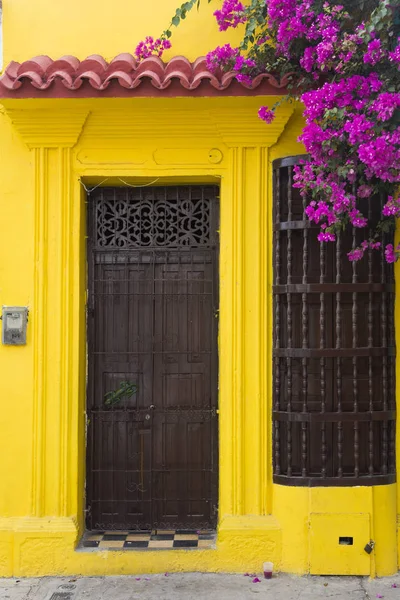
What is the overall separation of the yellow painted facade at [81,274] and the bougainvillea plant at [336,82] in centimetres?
43

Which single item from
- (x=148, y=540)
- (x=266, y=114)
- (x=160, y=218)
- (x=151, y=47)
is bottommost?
(x=148, y=540)

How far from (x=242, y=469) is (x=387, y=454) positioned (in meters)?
1.09

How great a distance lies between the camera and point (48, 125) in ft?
16.6

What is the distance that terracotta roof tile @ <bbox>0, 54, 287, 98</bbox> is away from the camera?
180 inches

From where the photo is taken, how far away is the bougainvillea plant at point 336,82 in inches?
162

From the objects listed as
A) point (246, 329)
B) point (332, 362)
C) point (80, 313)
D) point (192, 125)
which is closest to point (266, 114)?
point (192, 125)

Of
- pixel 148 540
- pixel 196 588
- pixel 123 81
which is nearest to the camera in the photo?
pixel 123 81

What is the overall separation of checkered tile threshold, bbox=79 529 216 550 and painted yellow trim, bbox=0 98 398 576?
0.30ft

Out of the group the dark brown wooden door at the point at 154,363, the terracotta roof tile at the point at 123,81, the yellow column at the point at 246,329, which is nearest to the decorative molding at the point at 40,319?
the dark brown wooden door at the point at 154,363

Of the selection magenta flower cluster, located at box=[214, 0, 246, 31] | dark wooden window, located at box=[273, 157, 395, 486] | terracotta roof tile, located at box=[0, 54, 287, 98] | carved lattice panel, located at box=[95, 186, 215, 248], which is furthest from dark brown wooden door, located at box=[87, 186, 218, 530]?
magenta flower cluster, located at box=[214, 0, 246, 31]

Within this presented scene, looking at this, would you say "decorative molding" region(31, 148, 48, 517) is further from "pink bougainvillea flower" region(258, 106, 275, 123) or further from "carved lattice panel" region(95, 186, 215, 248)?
"pink bougainvillea flower" region(258, 106, 275, 123)

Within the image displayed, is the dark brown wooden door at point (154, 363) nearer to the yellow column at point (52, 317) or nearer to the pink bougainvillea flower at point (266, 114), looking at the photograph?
the yellow column at point (52, 317)

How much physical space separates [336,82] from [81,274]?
236 centimetres

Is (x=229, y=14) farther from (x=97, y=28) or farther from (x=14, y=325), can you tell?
(x=14, y=325)
